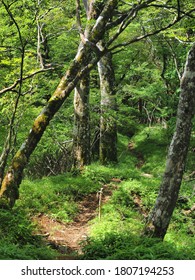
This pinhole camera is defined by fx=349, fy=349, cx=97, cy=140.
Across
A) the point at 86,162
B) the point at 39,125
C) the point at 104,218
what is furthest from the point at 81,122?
the point at 39,125

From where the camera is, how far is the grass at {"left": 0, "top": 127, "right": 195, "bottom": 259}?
605 cm

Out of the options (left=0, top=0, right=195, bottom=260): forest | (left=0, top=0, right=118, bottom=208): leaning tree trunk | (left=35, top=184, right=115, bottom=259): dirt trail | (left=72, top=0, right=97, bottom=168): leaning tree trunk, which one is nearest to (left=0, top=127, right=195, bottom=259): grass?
(left=0, top=0, right=195, bottom=260): forest

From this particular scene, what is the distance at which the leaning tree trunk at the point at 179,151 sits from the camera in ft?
22.7

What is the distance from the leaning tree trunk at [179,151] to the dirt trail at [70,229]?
6.25ft

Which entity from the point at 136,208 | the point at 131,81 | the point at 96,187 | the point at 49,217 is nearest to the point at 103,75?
the point at 96,187

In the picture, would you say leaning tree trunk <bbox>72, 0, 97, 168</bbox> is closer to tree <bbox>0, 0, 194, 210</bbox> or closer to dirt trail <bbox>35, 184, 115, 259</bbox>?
dirt trail <bbox>35, 184, 115, 259</bbox>

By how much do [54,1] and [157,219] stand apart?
1051 cm

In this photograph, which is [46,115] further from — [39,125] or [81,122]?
[81,122]

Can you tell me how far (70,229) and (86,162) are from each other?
3805 millimetres

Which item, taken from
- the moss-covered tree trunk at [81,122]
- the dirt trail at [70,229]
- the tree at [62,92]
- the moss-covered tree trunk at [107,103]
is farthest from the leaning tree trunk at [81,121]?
the tree at [62,92]

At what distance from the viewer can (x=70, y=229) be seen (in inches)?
354

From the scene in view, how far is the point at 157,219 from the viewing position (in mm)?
7051

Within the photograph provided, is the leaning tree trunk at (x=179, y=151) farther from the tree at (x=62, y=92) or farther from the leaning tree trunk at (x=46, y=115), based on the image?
the leaning tree trunk at (x=46, y=115)
